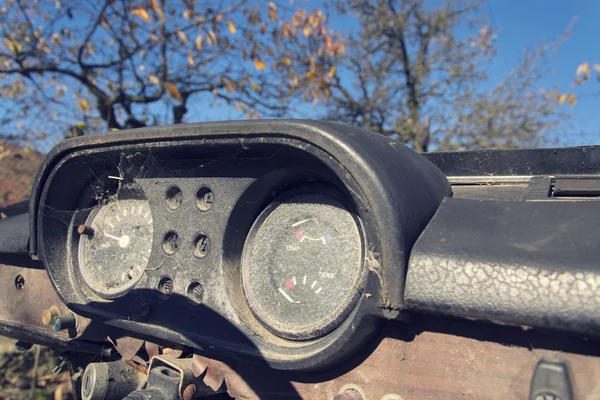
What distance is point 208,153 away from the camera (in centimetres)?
207

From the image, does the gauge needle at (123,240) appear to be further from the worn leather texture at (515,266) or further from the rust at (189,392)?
the worn leather texture at (515,266)

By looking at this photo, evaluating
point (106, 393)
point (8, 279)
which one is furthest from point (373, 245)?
point (8, 279)

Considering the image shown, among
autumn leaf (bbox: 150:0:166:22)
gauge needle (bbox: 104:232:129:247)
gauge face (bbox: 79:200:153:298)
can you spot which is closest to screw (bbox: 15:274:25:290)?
gauge face (bbox: 79:200:153:298)

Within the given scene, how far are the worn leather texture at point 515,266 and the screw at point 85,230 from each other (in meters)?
1.60

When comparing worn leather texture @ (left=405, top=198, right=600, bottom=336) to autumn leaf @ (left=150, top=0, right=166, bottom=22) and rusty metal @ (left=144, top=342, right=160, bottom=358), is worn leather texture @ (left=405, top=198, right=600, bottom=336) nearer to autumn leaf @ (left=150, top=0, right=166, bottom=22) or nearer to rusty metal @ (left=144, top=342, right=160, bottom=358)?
rusty metal @ (left=144, top=342, right=160, bottom=358)

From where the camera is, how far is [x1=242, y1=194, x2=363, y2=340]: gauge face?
177 cm

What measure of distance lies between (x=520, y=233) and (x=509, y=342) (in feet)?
0.92

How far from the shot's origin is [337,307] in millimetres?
1752

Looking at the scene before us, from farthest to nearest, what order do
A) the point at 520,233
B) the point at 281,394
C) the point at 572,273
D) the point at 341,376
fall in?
1. the point at 281,394
2. the point at 341,376
3. the point at 520,233
4. the point at 572,273

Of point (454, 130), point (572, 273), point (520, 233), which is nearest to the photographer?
point (572, 273)

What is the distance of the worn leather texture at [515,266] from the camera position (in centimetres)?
125

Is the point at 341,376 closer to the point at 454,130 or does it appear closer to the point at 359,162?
the point at 359,162

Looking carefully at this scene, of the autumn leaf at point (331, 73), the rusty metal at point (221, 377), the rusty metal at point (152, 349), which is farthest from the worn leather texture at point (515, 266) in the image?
the autumn leaf at point (331, 73)

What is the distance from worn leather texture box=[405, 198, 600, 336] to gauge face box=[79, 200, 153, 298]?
1.30 m
